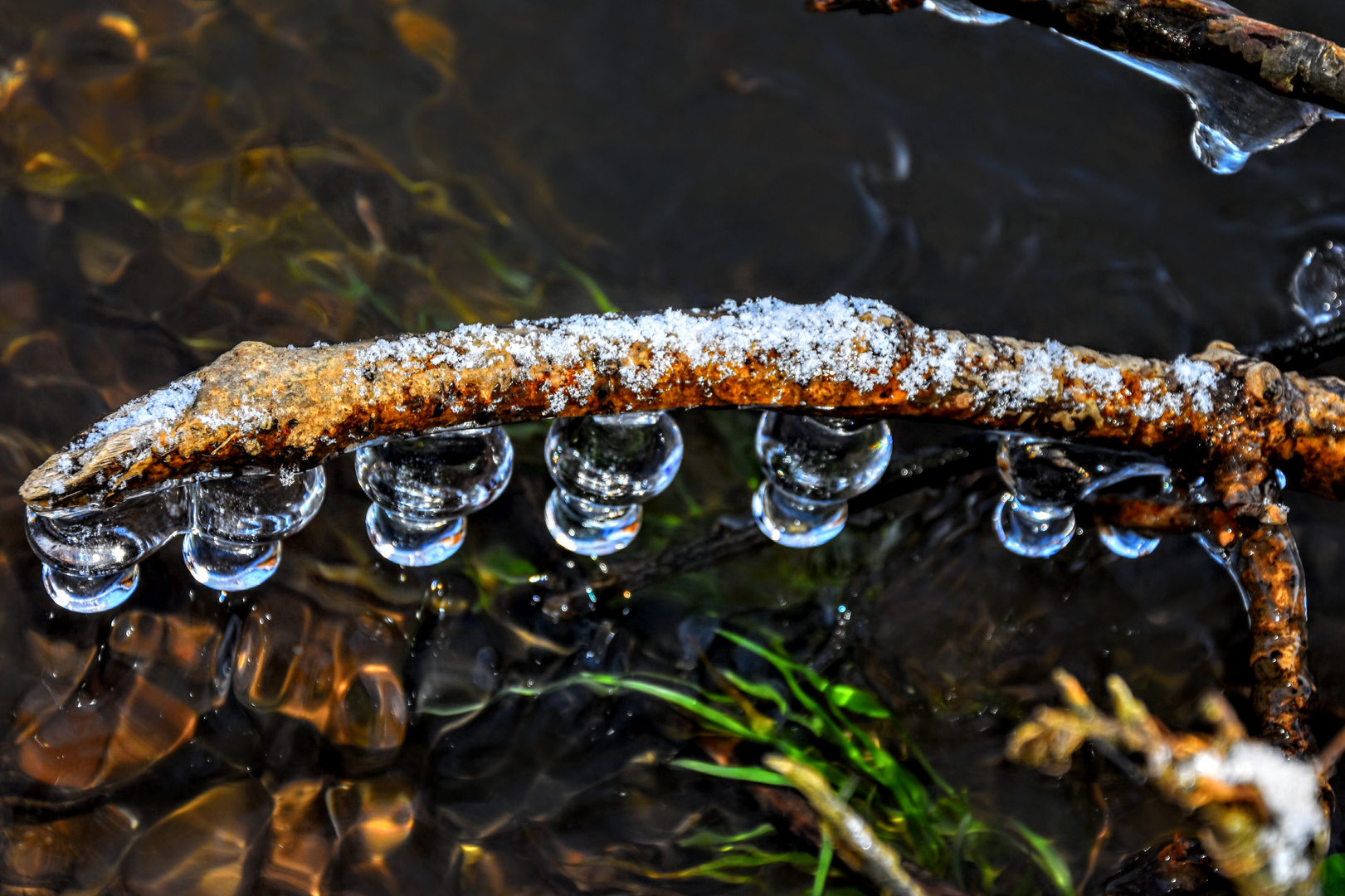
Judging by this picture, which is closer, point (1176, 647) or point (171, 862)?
point (171, 862)

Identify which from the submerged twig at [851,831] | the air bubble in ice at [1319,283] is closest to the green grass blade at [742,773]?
the submerged twig at [851,831]

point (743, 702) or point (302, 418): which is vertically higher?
point (302, 418)

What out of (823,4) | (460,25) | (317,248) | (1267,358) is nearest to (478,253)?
(317,248)

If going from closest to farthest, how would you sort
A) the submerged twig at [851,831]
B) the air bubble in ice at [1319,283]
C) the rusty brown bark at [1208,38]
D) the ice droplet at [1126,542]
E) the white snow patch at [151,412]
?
the white snow patch at [151,412] → the rusty brown bark at [1208,38] → the submerged twig at [851,831] → the ice droplet at [1126,542] → the air bubble in ice at [1319,283]

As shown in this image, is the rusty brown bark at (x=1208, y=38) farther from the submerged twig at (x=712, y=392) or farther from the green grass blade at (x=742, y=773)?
the green grass blade at (x=742, y=773)

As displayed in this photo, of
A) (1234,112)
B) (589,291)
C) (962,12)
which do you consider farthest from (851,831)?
(962,12)

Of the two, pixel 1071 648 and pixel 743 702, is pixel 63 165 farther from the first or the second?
pixel 1071 648

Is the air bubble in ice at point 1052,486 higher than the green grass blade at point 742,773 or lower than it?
higher

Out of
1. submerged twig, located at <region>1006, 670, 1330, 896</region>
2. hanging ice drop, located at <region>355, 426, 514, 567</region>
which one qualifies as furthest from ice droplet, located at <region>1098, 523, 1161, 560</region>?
hanging ice drop, located at <region>355, 426, 514, 567</region>
